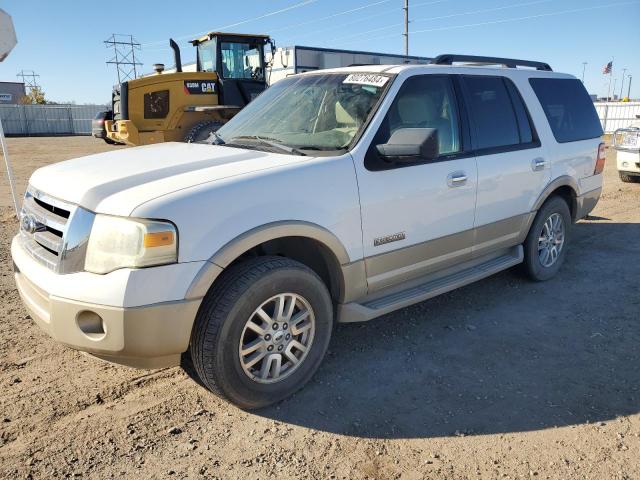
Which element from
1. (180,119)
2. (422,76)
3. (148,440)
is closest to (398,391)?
(148,440)

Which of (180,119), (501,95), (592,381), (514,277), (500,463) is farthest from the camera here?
(180,119)

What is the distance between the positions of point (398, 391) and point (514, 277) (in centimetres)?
255

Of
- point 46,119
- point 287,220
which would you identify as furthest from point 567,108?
point 46,119

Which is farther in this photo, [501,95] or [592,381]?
[501,95]

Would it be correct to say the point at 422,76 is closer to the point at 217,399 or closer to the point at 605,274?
the point at 217,399

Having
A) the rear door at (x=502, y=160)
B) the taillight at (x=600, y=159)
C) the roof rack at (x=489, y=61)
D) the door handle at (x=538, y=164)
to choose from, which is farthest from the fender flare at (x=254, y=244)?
the taillight at (x=600, y=159)

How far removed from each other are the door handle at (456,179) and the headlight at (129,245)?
212 cm

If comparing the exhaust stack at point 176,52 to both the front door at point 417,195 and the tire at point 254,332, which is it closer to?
the front door at point 417,195

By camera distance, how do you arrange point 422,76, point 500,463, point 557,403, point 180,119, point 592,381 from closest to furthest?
point 500,463
point 557,403
point 592,381
point 422,76
point 180,119

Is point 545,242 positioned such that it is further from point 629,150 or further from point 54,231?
point 629,150

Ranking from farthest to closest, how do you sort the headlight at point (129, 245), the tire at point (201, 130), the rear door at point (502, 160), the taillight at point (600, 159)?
the tire at point (201, 130)
the taillight at point (600, 159)
the rear door at point (502, 160)
the headlight at point (129, 245)

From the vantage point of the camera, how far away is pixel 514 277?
17.1 ft

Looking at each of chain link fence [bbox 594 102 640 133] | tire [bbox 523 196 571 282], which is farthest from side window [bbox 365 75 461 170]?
chain link fence [bbox 594 102 640 133]

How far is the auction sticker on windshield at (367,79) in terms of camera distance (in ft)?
12.0
